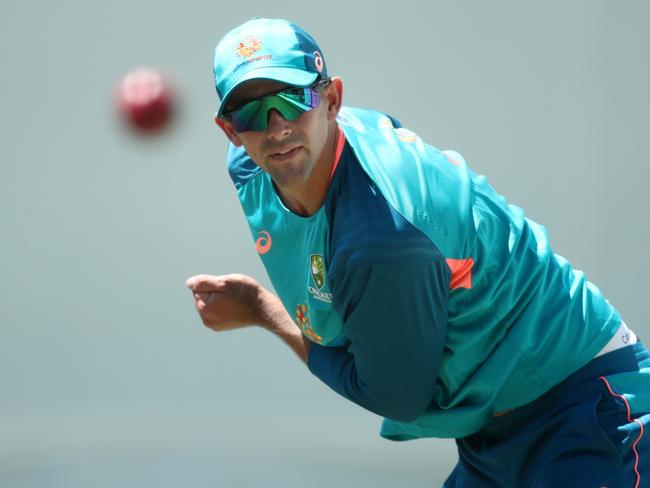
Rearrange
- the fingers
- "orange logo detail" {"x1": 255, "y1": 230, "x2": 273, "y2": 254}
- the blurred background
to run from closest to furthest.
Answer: "orange logo detail" {"x1": 255, "y1": 230, "x2": 273, "y2": 254}, the fingers, the blurred background

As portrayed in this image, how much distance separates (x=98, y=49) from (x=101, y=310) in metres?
1.01

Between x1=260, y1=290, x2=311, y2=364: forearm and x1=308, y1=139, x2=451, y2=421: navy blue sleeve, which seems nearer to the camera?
x1=308, y1=139, x2=451, y2=421: navy blue sleeve

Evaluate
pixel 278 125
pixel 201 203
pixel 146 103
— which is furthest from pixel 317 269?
pixel 201 203

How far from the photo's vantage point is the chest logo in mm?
1811

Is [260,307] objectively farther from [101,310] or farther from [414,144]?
[101,310]

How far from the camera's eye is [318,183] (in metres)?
1.78

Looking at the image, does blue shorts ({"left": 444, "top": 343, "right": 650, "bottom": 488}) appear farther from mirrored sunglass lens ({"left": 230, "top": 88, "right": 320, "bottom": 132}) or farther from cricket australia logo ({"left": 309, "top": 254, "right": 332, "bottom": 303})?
mirrored sunglass lens ({"left": 230, "top": 88, "right": 320, "bottom": 132})

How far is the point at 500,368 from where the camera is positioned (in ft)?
6.04

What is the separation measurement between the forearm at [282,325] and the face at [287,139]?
1.59 feet

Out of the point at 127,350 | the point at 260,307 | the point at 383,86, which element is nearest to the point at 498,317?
the point at 260,307

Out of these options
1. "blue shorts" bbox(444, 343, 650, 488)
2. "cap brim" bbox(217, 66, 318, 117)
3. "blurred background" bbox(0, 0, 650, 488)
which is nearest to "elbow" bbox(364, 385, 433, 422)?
"blue shorts" bbox(444, 343, 650, 488)

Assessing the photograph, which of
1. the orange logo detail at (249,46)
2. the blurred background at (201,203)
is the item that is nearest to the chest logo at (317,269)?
the orange logo detail at (249,46)

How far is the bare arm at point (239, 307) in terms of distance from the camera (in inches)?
85.7

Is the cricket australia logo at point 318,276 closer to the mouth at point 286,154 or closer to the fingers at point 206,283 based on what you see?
the mouth at point 286,154
